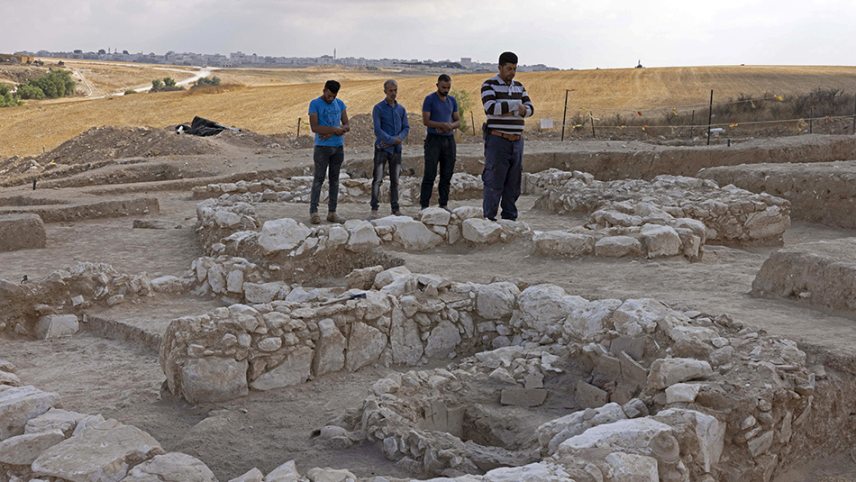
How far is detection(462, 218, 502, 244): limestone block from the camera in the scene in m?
8.46

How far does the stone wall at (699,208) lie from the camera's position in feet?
29.9

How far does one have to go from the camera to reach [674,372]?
4434mm

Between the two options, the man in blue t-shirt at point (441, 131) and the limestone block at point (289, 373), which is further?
the man in blue t-shirt at point (441, 131)

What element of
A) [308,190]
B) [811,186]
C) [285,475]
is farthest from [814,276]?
[308,190]

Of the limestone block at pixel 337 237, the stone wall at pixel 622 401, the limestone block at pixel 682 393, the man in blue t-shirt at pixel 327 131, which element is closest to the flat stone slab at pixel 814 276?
the stone wall at pixel 622 401

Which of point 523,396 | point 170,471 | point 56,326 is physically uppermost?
point 170,471

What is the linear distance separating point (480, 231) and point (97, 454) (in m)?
5.22

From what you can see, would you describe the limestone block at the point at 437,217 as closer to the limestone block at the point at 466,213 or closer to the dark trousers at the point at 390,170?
the limestone block at the point at 466,213

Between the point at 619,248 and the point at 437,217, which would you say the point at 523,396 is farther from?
the point at 437,217

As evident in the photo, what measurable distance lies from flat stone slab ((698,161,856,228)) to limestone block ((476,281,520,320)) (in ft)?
22.9

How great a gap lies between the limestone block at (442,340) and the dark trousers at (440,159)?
13.4 ft

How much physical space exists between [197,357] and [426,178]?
5499 mm

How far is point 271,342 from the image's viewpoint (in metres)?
5.30

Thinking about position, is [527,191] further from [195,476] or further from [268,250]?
[195,476]
